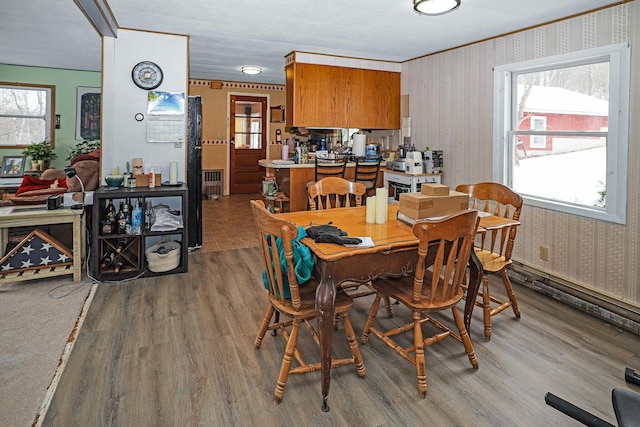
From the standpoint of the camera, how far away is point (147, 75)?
409 centimetres

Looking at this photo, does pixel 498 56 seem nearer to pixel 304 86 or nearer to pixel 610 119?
pixel 610 119

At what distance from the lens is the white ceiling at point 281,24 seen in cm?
330


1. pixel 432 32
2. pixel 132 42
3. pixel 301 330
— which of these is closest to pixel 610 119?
pixel 432 32

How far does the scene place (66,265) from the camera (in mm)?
3613

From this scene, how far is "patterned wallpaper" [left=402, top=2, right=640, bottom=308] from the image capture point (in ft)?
9.84

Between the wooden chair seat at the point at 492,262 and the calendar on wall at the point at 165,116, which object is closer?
the wooden chair seat at the point at 492,262

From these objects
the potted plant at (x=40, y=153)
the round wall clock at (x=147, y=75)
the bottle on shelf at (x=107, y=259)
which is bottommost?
the bottle on shelf at (x=107, y=259)

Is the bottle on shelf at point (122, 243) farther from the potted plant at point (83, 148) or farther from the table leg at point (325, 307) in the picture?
the potted plant at point (83, 148)

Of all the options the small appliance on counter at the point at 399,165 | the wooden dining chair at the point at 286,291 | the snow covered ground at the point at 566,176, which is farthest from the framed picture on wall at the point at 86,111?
the snow covered ground at the point at 566,176

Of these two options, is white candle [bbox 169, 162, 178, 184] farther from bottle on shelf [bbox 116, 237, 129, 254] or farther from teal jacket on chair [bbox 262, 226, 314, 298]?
teal jacket on chair [bbox 262, 226, 314, 298]

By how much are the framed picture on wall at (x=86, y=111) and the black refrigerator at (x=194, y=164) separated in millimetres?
3452

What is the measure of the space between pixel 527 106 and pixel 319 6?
226cm

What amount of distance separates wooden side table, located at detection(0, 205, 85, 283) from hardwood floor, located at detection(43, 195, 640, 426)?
56 centimetres

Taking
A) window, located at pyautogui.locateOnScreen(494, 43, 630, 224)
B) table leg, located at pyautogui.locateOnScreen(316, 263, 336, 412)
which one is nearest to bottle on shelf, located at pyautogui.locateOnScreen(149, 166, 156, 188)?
table leg, located at pyautogui.locateOnScreen(316, 263, 336, 412)
